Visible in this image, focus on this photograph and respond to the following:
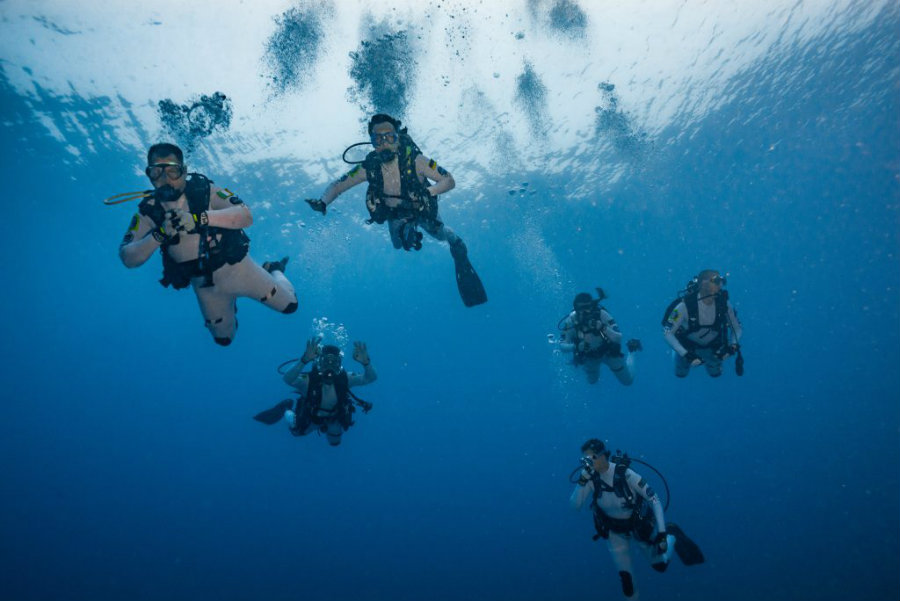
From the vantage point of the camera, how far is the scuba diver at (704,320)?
26.4 ft

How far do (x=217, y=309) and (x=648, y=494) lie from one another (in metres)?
7.02

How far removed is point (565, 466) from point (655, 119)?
4027 centimetres

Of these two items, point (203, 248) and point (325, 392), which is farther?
point (325, 392)

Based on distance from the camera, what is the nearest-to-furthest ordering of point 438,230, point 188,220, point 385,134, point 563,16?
point 188,220
point 385,134
point 438,230
point 563,16

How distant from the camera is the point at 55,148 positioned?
681 inches

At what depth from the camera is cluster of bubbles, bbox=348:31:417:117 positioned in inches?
511

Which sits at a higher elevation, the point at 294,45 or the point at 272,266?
the point at 294,45

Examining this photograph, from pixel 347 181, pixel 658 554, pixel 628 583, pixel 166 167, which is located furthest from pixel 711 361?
pixel 166 167

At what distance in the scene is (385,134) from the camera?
17.9 ft

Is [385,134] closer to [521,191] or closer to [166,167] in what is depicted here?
[166,167]

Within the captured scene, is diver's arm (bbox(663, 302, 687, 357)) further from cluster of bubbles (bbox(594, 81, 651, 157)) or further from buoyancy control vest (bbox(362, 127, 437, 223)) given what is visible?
cluster of bubbles (bbox(594, 81, 651, 157))

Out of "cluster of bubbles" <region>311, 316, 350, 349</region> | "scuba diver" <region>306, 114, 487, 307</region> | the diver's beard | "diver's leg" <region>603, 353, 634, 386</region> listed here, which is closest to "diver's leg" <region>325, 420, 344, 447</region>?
"scuba diver" <region>306, 114, 487, 307</region>

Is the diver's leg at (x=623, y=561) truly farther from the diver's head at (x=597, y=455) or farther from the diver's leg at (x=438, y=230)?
the diver's leg at (x=438, y=230)

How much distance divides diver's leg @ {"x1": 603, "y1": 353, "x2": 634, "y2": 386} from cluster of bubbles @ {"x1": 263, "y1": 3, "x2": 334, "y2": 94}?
13046mm
